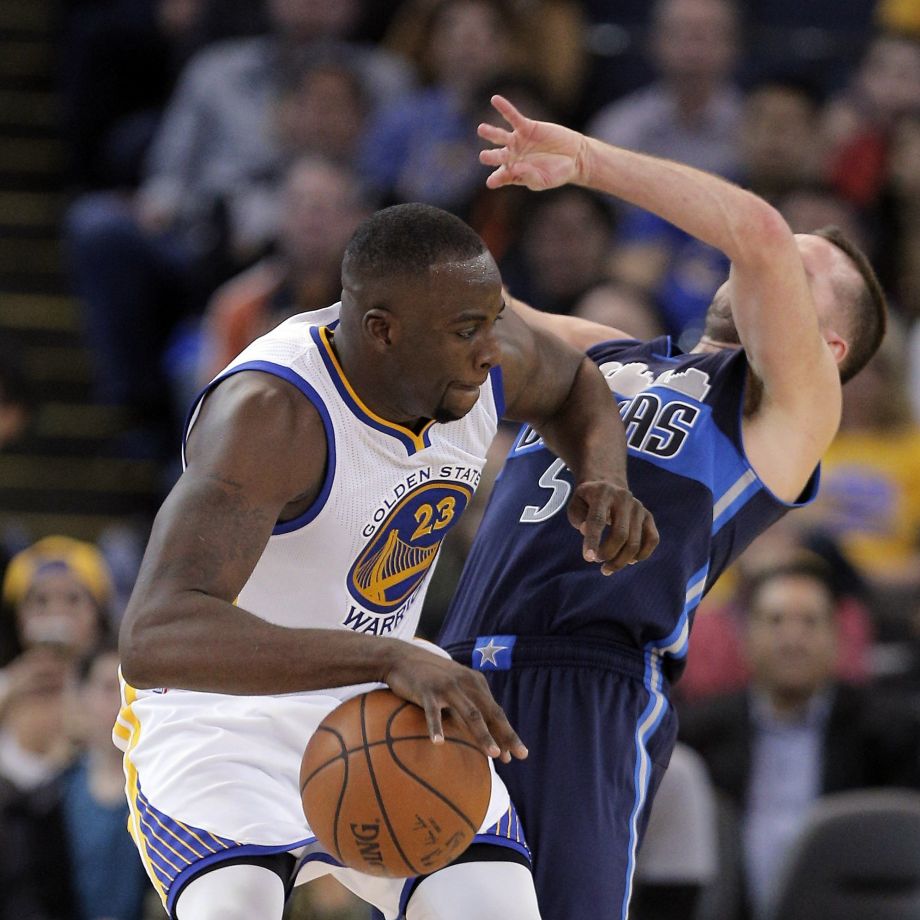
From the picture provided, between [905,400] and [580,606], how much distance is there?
503cm

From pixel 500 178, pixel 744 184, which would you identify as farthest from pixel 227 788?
pixel 744 184

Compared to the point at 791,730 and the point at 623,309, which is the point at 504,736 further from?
the point at 623,309

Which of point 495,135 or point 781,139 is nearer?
point 495,135

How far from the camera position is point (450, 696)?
3676mm

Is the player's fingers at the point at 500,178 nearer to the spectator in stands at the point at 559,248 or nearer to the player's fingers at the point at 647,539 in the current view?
the player's fingers at the point at 647,539

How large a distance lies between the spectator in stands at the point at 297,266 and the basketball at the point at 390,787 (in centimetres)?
585

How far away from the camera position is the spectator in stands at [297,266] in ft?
32.1

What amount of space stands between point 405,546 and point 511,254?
5.64 m

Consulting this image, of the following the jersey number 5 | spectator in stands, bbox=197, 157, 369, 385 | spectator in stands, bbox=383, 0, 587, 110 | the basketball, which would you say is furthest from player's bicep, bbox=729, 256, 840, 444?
spectator in stands, bbox=383, 0, 587, 110

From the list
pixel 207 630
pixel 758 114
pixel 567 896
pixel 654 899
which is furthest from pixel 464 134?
pixel 207 630

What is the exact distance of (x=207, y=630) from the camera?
366 cm

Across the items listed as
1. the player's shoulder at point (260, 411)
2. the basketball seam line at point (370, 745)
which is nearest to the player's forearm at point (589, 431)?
the player's shoulder at point (260, 411)

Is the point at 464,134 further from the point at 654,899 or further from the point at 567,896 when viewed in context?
the point at 567,896

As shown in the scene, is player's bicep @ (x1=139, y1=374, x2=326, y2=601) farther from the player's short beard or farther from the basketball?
the basketball
